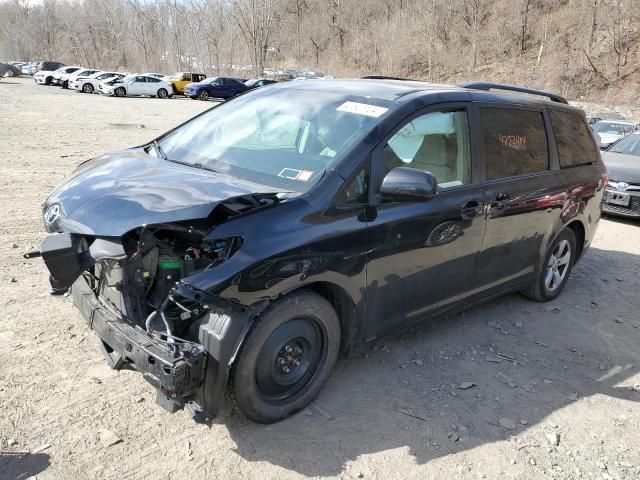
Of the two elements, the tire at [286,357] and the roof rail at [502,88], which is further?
the roof rail at [502,88]

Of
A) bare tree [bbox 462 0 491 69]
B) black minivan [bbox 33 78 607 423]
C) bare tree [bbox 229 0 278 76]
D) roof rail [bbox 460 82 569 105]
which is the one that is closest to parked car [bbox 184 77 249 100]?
bare tree [bbox 229 0 278 76]

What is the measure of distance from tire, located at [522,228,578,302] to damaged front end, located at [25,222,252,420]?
3.30m

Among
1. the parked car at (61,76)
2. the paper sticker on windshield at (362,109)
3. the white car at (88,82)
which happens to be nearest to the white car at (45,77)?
the parked car at (61,76)

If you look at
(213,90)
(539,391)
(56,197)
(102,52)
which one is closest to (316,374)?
(539,391)

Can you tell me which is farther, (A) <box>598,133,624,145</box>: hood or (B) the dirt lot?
(A) <box>598,133,624,145</box>: hood

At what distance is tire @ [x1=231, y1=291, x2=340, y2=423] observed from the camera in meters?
2.86

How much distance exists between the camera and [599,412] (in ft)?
11.8

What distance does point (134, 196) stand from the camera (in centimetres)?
290

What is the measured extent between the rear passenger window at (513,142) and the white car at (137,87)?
34.0 m

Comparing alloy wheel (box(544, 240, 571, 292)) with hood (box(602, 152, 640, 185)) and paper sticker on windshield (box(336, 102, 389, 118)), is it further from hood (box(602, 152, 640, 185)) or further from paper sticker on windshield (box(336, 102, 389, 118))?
hood (box(602, 152, 640, 185))

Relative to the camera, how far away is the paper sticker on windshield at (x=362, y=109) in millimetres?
3447

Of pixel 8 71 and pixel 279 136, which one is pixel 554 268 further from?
pixel 8 71

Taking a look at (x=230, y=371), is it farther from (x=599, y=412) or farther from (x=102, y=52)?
(x=102, y=52)

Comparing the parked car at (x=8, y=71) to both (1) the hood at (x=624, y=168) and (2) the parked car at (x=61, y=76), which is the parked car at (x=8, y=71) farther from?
(1) the hood at (x=624, y=168)
